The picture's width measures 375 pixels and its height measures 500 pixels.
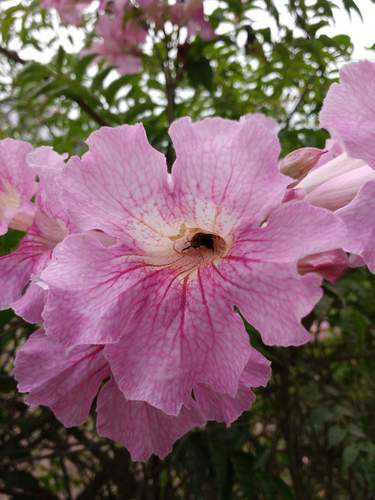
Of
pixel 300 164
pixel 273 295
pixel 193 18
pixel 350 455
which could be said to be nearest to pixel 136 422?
pixel 273 295

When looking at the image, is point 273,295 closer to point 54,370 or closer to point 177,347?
point 177,347

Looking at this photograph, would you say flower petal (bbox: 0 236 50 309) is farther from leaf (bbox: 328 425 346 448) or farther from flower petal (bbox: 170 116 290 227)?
leaf (bbox: 328 425 346 448)

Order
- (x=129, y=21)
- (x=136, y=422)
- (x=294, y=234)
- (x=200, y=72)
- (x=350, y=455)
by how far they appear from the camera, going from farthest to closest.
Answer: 1. (x=129, y=21)
2. (x=200, y=72)
3. (x=350, y=455)
4. (x=136, y=422)
5. (x=294, y=234)

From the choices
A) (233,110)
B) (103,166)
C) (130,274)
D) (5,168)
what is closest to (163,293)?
(130,274)

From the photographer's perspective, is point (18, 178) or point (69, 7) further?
point (69, 7)

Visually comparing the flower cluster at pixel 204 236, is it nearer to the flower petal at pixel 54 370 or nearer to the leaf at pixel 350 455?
the flower petal at pixel 54 370

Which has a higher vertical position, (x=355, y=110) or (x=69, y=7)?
(x=355, y=110)
